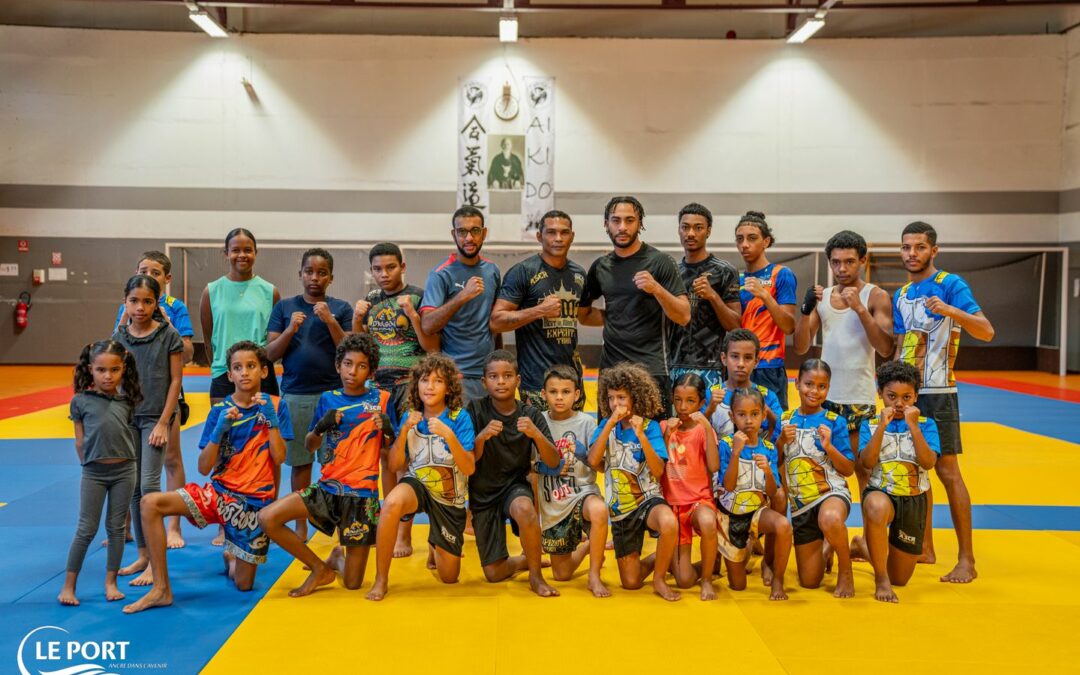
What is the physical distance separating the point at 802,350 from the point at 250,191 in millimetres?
14981

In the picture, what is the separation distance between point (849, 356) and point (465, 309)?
2.69 meters

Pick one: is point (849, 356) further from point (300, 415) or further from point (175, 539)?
point (175, 539)

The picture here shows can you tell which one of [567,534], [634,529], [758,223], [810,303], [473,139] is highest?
[473,139]

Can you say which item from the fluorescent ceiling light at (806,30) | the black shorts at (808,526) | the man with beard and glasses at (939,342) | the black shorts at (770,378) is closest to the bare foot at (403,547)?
the black shorts at (808,526)

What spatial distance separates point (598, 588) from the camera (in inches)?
174

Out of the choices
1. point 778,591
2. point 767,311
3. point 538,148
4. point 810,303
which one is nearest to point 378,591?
point 778,591

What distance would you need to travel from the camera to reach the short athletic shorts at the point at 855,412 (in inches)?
203

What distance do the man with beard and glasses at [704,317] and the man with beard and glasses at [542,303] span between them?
0.78 metres

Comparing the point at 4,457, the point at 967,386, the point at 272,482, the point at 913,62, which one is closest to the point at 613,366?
the point at 272,482

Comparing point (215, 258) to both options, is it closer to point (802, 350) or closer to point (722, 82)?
point (722, 82)

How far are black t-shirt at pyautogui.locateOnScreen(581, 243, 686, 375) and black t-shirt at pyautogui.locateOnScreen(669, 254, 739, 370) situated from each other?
0.67ft

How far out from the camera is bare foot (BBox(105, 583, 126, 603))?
427 cm

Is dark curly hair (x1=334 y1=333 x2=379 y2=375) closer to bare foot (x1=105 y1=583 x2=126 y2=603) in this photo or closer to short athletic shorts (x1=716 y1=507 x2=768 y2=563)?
bare foot (x1=105 y1=583 x2=126 y2=603)

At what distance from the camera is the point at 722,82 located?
17.4m
